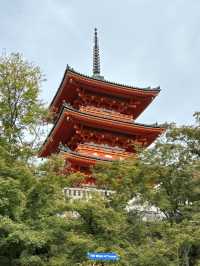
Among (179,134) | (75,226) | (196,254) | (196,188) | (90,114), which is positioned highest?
(90,114)

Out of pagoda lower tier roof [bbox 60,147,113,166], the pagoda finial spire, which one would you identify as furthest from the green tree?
the pagoda finial spire

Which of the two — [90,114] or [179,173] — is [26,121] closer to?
[179,173]

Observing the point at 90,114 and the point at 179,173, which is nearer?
the point at 179,173

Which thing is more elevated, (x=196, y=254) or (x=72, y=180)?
(x=72, y=180)

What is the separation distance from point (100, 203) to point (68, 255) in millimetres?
1772

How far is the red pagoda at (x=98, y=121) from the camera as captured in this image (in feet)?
83.5

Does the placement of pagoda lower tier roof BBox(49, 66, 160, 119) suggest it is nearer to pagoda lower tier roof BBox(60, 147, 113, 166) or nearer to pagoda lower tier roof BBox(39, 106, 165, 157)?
pagoda lower tier roof BBox(39, 106, 165, 157)

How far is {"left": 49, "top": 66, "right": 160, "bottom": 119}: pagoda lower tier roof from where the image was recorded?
2647cm

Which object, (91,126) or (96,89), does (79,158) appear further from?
Answer: (96,89)

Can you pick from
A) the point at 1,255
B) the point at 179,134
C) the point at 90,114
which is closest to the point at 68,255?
the point at 1,255

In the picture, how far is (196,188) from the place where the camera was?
15297 mm

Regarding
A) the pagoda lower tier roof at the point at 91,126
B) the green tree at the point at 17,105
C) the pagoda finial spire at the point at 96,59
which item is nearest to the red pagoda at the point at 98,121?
the pagoda lower tier roof at the point at 91,126

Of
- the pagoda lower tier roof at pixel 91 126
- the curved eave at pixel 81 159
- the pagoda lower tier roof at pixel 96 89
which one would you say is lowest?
the curved eave at pixel 81 159

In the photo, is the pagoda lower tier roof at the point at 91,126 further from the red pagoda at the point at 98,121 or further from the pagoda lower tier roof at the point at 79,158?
the pagoda lower tier roof at the point at 79,158
